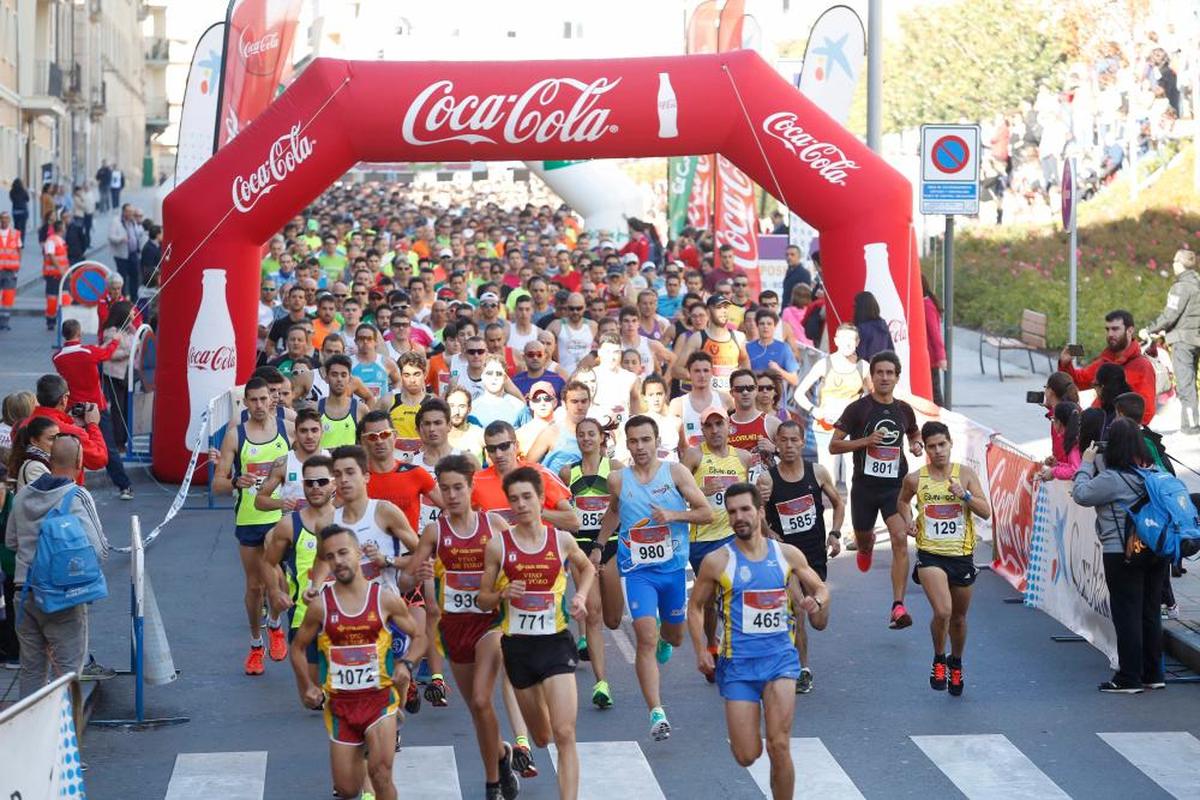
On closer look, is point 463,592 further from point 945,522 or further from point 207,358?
point 207,358

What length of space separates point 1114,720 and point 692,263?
18.9 metres

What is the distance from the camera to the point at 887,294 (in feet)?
60.5

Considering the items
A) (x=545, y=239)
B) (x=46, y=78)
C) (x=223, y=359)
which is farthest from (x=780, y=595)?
(x=46, y=78)

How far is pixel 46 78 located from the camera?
193 feet

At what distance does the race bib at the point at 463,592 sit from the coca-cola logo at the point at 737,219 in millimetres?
17386

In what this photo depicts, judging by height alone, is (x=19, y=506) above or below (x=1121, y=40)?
below

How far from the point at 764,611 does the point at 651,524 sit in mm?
1995

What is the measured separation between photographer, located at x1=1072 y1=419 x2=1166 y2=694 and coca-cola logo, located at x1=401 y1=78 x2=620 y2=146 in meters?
7.85

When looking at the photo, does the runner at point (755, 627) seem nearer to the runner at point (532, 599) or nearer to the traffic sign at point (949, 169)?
the runner at point (532, 599)

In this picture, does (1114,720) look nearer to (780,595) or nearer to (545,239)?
(780,595)

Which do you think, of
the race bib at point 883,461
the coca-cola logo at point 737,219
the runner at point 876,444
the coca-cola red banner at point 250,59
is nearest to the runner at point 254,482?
the runner at point 876,444

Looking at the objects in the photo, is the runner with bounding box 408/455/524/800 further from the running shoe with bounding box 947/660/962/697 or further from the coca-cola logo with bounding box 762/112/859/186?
the coca-cola logo with bounding box 762/112/859/186

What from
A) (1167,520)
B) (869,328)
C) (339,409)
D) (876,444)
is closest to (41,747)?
(339,409)

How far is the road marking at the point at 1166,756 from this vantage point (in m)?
9.47
